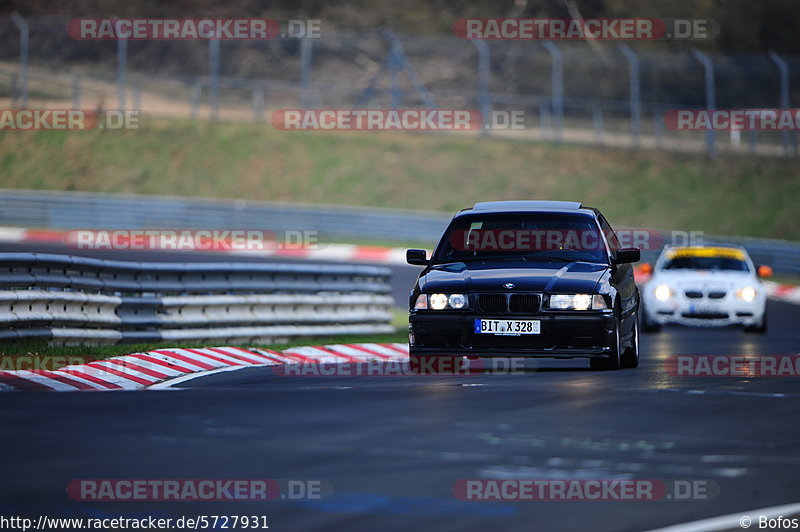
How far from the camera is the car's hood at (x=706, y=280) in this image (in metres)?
20.8

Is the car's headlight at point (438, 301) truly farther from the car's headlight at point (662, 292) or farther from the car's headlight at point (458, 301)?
the car's headlight at point (662, 292)

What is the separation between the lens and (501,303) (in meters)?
13.0

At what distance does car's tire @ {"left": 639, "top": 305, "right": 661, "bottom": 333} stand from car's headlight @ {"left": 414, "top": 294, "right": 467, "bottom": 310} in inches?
339

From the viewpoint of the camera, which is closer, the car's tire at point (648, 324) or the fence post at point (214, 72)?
the car's tire at point (648, 324)

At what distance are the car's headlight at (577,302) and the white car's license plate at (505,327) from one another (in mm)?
251

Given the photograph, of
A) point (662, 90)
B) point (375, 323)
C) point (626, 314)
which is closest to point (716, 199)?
point (662, 90)

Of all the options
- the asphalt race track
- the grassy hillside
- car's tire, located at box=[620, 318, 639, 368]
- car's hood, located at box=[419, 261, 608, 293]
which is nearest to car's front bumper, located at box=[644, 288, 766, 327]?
car's tire, located at box=[620, 318, 639, 368]

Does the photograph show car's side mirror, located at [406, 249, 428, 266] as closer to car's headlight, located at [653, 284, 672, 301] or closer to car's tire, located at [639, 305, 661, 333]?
car's headlight, located at [653, 284, 672, 301]

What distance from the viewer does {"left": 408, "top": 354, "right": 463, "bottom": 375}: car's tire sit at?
13742 millimetres

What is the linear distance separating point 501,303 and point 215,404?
3.28 metres

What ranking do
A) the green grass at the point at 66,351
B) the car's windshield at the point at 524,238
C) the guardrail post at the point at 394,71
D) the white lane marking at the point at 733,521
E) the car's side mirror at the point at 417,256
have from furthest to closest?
1. the guardrail post at the point at 394,71
2. the car's windshield at the point at 524,238
3. the car's side mirror at the point at 417,256
4. the green grass at the point at 66,351
5. the white lane marking at the point at 733,521

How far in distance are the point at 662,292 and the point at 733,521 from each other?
45.7 ft

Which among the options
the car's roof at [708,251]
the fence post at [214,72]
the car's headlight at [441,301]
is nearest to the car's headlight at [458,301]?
the car's headlight at [441,301]

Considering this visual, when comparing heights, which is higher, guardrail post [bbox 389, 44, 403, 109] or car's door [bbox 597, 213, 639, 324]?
guardrail post [bbox 389, 44, 403, 109]
